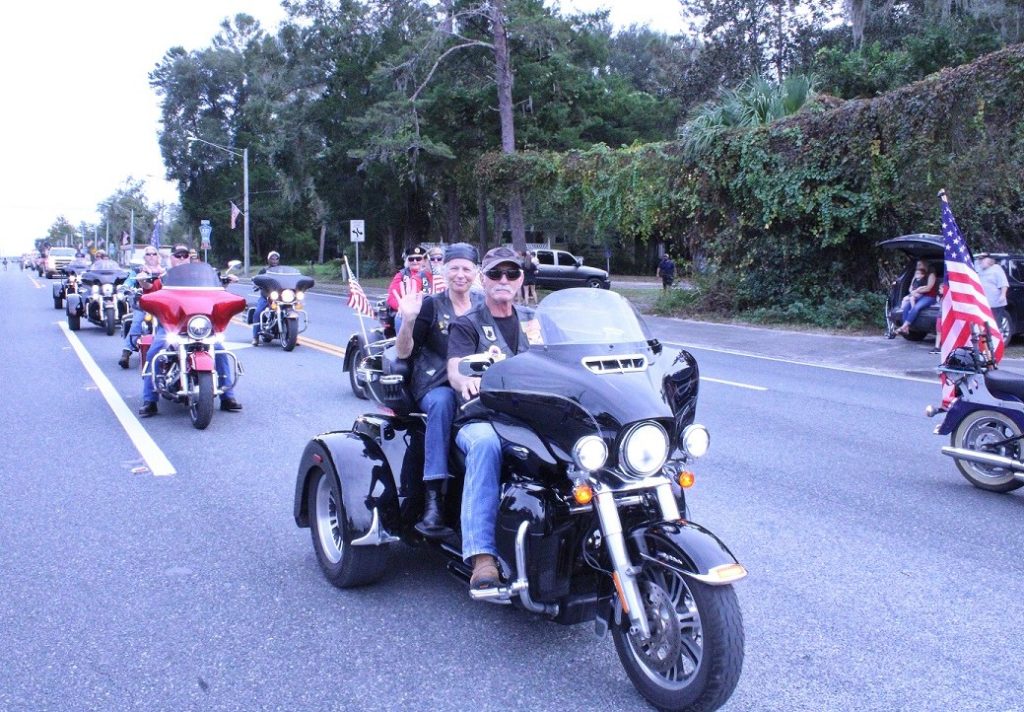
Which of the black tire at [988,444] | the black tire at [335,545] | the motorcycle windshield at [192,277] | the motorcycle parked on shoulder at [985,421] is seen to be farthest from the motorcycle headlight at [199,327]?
the black tire at [988,444]

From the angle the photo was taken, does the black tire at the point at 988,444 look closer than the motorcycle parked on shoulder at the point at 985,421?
No

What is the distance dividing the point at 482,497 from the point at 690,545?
978 millimetres

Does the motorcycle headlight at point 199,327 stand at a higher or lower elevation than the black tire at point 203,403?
higher

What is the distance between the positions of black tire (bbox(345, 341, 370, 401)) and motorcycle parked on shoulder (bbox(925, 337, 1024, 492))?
20.0 feet

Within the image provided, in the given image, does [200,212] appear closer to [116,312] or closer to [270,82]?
[270,82]

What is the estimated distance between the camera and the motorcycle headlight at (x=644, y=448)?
3498 millimetres

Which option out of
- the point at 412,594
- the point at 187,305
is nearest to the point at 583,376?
the point at 412,594

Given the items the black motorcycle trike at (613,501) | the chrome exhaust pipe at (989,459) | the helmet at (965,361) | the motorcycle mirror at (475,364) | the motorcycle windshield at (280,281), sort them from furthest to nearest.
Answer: the motorcycle windshield at (280,281), the helmet at (965,361), the chrome exhaust pipe at (989,459), the motorcycle mirror at (475,364), the black motorcycle trike at (613,501)

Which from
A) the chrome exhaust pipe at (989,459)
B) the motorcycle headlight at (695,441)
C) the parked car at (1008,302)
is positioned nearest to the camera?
the motorcycle headlight at (695,441)

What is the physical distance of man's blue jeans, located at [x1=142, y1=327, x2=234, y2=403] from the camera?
392 inches

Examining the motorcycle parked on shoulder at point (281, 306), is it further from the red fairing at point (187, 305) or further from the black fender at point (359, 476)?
the black fender at point (359, 476)

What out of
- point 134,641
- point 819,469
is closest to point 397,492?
point 134,641

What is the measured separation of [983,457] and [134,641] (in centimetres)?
557

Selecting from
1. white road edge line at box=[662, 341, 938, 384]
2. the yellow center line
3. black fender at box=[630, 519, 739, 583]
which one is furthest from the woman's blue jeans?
black fender at box=[630, 519, 739, 583]
